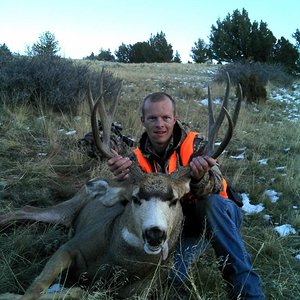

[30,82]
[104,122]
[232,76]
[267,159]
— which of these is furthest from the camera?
[232,76]

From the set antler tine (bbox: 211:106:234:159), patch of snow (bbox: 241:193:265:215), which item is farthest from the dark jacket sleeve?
patch of snow (bbox: 241:193:265:215)

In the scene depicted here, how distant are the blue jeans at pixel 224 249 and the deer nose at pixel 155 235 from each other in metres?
0.63

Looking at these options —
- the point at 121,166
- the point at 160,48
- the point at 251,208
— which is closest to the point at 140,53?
the point at 160,48

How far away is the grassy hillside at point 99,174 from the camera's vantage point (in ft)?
11.5

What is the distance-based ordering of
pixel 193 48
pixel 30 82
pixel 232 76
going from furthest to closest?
pixel 193 48, pixel 232 76, pixel 30 82

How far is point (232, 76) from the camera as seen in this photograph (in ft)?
52.3

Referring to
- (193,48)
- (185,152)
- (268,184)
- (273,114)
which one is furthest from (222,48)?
(185,152)

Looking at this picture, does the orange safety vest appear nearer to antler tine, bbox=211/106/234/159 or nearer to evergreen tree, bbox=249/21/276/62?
antler tine, bbox=211/106/234/159

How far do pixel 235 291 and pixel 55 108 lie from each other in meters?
5.66

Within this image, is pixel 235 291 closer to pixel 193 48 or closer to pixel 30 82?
pixel 30 82

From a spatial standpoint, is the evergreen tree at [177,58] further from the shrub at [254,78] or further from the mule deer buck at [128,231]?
the mule deer buck at [128,231]

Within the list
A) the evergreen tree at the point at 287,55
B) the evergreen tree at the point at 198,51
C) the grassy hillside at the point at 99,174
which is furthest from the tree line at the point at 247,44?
the grassy hillside at the point at 99,174

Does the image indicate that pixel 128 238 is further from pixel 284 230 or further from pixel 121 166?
pixel 284 230

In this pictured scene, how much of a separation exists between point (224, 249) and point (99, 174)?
8.09 ft
